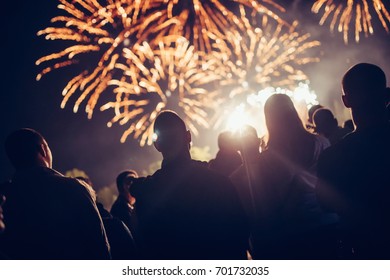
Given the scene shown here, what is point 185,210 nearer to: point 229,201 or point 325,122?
point 229,201

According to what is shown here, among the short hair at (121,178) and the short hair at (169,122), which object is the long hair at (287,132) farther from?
the short hair at (121,178)

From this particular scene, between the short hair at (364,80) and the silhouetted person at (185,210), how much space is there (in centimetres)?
98

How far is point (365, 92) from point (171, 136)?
1.27m

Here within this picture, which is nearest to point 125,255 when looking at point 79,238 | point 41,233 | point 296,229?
point 79,238

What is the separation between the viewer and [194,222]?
9.25ft

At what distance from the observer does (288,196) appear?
9.81ft

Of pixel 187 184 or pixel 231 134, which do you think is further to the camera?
pixel 231 134

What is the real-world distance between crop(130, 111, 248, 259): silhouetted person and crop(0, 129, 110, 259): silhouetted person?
0.34m

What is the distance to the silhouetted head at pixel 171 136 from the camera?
293 cm

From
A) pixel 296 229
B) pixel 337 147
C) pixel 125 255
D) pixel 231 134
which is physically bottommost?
pixel 125 255

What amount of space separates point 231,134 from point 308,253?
1.41 meters

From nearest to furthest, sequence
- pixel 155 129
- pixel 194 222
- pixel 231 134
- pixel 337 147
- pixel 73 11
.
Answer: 1. pixel 337 147
2. pixel 194 222
3. pixel 155 129
4. pixel 231 134
5. pixel 73 11

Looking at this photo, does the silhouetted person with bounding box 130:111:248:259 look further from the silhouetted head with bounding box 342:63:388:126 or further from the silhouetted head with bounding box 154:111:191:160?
the silhouetted head with bounding box 342:63:388:126
